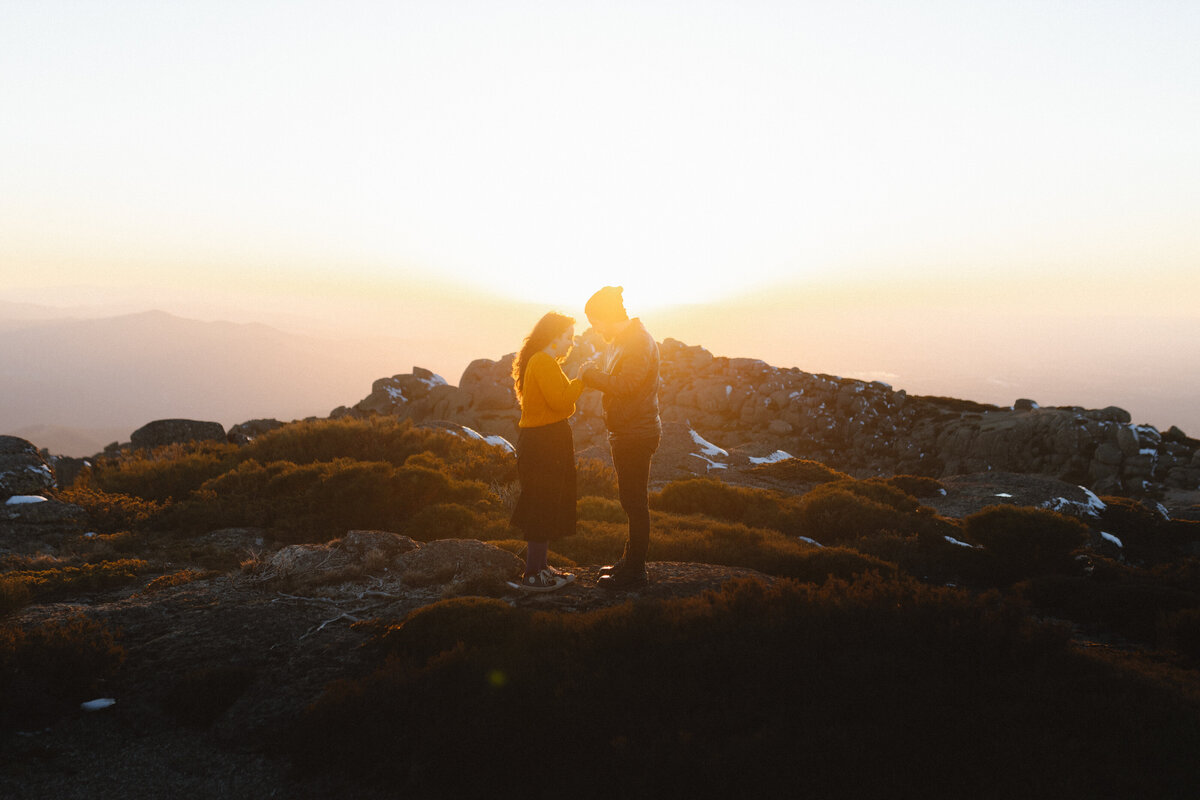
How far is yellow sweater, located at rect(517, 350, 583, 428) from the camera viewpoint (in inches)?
277

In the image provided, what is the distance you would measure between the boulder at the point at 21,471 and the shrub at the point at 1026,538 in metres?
18.2

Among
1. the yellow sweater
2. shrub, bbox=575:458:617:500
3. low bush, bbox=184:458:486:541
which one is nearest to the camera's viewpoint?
the yellow sweater

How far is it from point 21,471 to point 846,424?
4121cm

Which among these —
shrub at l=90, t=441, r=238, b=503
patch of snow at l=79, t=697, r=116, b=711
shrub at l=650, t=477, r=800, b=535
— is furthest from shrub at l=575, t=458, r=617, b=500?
patch of snow at l=79, t=697, r=116, b=711

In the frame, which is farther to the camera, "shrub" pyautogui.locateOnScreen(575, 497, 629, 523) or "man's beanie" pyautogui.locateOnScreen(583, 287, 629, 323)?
"shrub" pyautogui.locateOnScreen(575, 497, 629, 523)

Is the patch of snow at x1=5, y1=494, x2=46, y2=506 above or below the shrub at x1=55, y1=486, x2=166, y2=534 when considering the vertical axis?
above

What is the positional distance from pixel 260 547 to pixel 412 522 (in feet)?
7.87

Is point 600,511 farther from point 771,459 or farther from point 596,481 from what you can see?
point 771,459

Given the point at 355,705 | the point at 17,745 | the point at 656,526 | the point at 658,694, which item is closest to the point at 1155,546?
the point at 656,526

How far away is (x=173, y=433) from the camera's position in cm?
2150

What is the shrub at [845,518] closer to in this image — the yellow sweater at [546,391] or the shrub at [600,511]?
the shrub at [600,511]

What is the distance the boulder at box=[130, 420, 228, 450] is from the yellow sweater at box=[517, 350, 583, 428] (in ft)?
59.3

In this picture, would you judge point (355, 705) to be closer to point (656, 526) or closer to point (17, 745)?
point (17, 745)

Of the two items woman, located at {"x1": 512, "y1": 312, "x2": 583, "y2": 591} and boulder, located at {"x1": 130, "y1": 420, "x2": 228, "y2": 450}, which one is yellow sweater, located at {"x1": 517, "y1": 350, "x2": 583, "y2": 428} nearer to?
woman, located at {"x1": 512, "y1": 312, "x2": 583, "y2": 591}
